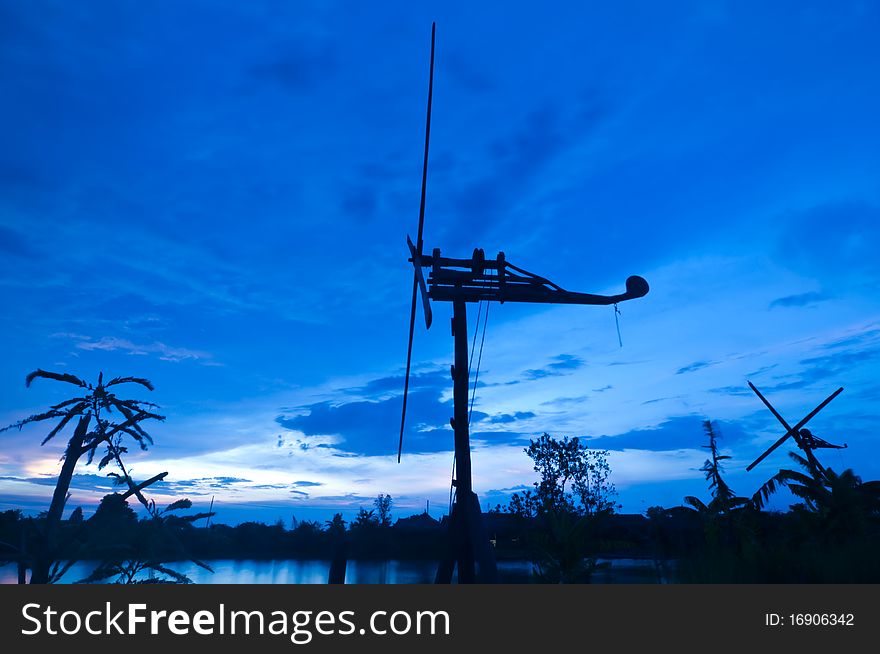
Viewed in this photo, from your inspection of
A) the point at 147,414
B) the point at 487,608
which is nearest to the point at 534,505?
the point at 147,414

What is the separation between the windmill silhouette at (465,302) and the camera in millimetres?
8195

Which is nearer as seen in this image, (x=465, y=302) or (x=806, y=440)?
(x=465, y=302)

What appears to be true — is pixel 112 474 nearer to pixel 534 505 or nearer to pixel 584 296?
pixel 584 296

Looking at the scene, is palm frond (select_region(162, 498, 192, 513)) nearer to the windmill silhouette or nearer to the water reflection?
the windmill silhouette

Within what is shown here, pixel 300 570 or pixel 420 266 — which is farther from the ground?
pixel 420 266

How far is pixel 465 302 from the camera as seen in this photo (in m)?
9.79

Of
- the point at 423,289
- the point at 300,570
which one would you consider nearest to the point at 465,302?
the point at 423,289

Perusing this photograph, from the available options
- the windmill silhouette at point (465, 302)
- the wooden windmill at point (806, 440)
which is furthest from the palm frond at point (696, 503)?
the windmill silhouette at point (465, 302)

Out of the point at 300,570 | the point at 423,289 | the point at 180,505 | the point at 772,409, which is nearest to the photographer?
the point at 423,289

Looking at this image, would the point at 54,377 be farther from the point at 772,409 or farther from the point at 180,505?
the point at 772,409

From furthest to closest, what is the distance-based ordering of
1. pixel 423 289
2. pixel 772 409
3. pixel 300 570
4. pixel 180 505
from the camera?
pixel 300 570, pixel 772 409, pixel 180 505, pixel 423 289

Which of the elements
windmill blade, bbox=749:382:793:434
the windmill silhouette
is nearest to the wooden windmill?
windmill blade, bbox=749:382:793:434

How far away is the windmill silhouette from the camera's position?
8195mm

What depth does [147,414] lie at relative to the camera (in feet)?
41.0
